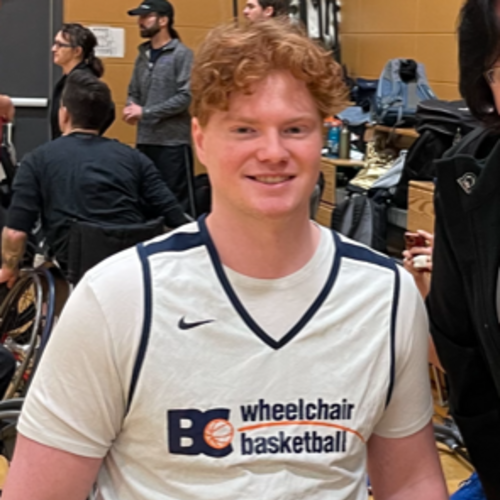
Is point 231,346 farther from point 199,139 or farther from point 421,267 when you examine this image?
point 421,267

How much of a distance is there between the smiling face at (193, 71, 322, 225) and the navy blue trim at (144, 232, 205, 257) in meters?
0.08

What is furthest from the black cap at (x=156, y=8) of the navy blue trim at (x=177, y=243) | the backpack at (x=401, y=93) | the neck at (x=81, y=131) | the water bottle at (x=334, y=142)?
the navy blue trim at (x=177, y=243)

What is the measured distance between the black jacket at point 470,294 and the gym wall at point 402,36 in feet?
11.4

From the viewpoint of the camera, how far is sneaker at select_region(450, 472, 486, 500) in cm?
141

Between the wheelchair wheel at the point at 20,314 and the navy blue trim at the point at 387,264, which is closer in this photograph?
the navy blue trim at the point at 387,264

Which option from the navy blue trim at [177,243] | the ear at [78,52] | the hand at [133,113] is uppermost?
the ear at [78,52]

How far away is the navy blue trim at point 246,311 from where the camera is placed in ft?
3.84

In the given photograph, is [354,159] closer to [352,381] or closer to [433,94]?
[433,94]

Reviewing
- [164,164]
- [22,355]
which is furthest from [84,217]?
[164,164]

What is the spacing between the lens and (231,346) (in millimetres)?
1159

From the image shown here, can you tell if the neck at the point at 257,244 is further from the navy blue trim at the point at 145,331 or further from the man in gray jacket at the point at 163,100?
the man in gray jacket at the point at 163,100

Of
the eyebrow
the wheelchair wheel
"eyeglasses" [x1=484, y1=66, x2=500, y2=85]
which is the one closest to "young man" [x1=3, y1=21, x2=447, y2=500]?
the eyebrow

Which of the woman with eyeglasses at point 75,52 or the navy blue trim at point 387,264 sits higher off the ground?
the woman with eyeglasses at point 75,52

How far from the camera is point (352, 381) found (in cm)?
119
